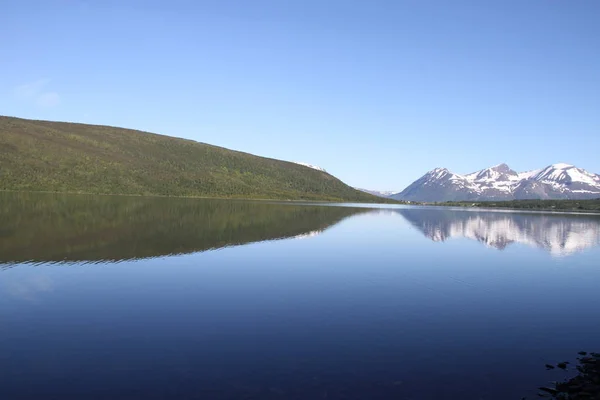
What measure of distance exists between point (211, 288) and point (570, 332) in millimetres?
23311

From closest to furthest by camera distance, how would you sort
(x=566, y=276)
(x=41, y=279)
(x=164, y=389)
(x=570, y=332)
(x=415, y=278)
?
(x=164, y=389)
(x=570, y=332)
(x=41, y=279)
(x=415, y=278)
(x=566, y=276)

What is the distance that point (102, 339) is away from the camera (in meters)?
20.9

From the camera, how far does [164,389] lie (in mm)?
16031

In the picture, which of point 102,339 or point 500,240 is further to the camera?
point 500,240

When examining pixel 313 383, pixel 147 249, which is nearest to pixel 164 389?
pixel 313 383

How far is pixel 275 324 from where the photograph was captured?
2455 cm

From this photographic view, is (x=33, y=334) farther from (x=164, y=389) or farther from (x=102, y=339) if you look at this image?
(x=164, y=389)

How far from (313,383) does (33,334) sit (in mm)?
13912

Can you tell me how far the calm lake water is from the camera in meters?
17.0

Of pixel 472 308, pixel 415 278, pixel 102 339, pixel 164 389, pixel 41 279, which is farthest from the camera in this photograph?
pixel 415 278

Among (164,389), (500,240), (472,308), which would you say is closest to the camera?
(164,389)

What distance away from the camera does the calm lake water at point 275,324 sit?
17.0 meters

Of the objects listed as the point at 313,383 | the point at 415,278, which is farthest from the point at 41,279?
the point at 415,278

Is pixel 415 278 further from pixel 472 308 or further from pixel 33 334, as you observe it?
pixel 33 334
